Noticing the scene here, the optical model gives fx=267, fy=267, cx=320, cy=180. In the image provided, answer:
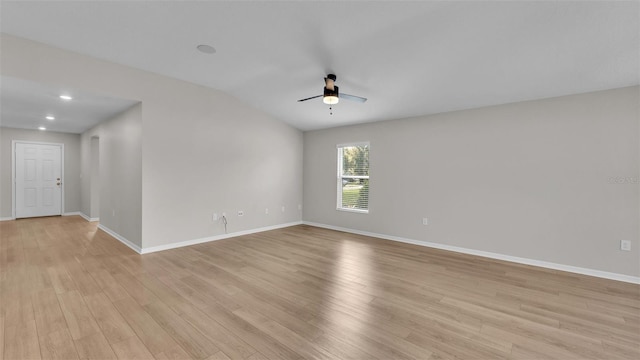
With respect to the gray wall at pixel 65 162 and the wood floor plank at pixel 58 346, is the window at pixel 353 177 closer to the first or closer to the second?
the wood floor plank at pixel 58 346

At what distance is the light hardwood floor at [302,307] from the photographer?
78.5 inches

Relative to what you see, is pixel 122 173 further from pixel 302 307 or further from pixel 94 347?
pixel 302 307

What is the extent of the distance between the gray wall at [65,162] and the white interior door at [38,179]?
14cm

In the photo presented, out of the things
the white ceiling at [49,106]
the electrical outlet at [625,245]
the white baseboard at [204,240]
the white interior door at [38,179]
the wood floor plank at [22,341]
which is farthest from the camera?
the white interior door at [38,179]

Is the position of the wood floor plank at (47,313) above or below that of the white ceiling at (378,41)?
below

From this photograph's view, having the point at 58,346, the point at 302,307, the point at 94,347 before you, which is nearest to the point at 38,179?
the point at 58,346

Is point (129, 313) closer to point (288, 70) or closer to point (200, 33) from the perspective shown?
point (200, 33)

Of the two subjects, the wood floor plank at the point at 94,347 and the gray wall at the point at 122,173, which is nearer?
the wood floor plank at the point at 94,347

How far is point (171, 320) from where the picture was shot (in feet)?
7.70

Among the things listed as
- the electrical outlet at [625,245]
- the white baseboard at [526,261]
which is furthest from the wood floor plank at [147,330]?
the electrical outlet at [625,245]

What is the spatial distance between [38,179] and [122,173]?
183 inches

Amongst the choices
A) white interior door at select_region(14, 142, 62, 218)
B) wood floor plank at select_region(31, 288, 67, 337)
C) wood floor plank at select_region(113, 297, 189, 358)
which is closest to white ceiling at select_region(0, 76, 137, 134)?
white interior door at select_region(14, 142, 62, 218)

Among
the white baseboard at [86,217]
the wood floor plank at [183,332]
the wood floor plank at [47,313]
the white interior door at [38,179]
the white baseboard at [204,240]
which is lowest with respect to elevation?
the wood floor plank at [183,332]

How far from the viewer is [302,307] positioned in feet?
8.52
